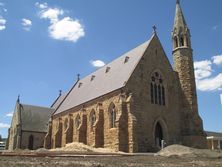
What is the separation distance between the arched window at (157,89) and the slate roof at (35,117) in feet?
82.6

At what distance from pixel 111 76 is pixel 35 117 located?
21.5m

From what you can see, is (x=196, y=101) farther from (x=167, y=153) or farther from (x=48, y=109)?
(x=48, y=109)

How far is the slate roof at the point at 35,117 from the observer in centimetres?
4903

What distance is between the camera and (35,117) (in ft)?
169

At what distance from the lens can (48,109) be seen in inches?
2164

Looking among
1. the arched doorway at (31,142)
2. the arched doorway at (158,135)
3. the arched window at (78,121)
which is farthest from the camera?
the arched doorway at (31,142)

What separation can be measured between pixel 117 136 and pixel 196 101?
38.9ft

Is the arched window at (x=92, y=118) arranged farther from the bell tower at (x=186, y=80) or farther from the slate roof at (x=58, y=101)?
the slate roof at (x=58, y=101)

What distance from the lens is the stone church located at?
94.0 ft

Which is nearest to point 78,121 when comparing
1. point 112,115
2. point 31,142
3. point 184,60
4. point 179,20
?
point 112,115

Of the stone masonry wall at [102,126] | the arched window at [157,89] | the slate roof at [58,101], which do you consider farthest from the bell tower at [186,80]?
the slate roof at [58,101]

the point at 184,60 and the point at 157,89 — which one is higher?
the point at 184,60

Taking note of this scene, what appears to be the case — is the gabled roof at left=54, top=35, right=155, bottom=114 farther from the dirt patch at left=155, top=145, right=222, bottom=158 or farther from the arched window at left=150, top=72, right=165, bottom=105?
the dirt patch at left=155, top=145, right=222, bottom=158

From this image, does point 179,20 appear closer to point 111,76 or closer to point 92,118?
point 111,76
